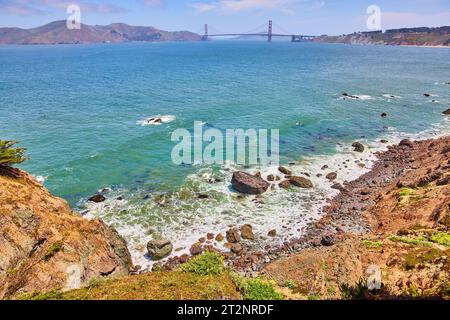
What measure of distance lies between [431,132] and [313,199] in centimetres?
3909

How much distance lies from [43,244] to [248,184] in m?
24.8

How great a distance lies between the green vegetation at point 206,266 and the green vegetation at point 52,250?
905 cm

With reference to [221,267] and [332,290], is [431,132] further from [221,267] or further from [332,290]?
[221,267]

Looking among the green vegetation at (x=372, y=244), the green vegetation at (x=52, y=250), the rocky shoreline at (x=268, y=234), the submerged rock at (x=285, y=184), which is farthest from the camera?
the submerged rock at (x=285, y=184)

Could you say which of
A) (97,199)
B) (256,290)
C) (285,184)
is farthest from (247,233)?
(97,199)

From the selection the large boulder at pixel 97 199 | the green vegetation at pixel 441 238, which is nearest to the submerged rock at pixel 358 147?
the green vegetation at pixel 441 238

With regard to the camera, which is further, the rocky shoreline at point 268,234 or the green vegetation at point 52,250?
the green vegetation at point 52,250

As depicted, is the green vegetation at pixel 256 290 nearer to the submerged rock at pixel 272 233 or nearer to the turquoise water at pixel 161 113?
the submerged rock at pixel 272 233

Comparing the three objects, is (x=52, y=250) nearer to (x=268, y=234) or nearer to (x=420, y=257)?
(x=268, y=234)

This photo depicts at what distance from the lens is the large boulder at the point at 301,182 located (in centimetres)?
4222

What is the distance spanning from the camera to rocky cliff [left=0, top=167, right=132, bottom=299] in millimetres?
18219

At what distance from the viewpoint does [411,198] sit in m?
34.2
